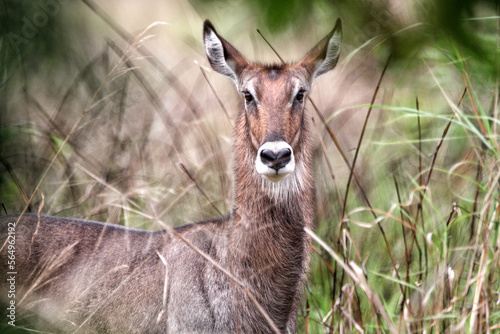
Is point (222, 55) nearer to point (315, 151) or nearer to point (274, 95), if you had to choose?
point (274, 95)

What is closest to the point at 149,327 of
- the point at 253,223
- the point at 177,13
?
the point at 253,223

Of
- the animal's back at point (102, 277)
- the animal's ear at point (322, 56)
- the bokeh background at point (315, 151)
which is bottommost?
the animal's back at point (102, 277)

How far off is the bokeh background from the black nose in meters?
0.23

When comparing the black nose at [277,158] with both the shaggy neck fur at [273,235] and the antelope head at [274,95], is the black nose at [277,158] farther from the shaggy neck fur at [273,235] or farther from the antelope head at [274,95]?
the shaggy neck fur at [273,235]

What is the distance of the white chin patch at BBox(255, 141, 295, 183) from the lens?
12.0 feet

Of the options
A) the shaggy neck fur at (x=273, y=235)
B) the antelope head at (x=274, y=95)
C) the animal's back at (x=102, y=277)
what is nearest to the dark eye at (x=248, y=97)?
the antelope head at (x=274, y=95)

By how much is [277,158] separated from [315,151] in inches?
74.1

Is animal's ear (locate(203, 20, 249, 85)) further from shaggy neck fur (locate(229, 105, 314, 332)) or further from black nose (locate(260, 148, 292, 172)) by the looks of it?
black nose (locate(260, 148, 292, 172))

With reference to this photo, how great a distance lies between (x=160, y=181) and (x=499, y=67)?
3379mm

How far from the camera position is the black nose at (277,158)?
3668 millimetres

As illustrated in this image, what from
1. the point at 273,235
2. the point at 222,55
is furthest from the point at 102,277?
the point at 222,55

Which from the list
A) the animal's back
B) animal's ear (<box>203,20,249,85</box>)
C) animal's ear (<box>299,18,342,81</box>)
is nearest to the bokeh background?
animal's ear (<box>299,18,342,81</box>)

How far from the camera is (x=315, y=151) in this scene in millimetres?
5504

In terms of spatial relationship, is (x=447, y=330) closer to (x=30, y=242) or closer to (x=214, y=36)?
(x=214, y=36)
